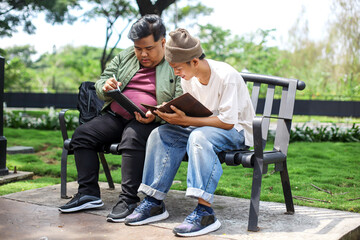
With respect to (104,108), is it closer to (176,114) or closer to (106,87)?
(106,87)

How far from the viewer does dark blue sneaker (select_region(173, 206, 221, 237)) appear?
2.47 m

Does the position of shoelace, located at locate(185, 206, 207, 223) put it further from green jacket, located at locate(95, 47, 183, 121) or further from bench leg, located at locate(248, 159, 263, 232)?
green jacket, located at locate(95, 47, 183, 121)

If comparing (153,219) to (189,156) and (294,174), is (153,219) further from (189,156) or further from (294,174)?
(294,174)

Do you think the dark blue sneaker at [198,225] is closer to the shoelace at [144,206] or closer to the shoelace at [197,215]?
the shoelace at [197,215]

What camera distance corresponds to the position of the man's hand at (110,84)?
2.94m

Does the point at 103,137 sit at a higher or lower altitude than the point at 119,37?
lower

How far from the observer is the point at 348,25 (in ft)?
96.6

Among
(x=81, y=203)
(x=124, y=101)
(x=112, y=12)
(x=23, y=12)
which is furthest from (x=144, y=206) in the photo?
(x=112, y=12)

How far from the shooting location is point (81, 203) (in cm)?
295

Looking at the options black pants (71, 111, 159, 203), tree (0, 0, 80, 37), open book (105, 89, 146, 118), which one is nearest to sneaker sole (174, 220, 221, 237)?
black pants (71, 111, 159, 203)

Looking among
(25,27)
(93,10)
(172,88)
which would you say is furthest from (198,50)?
(93,10)

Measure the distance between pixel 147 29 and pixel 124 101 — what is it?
0.53 meters

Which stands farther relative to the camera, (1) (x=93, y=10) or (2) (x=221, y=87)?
(1) (x=93, y=10)

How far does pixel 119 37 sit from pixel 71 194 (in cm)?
1586
